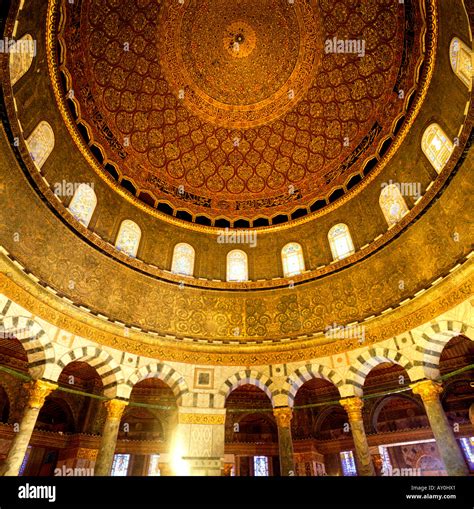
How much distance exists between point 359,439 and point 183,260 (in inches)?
343

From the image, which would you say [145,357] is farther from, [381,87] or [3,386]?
[381,87]

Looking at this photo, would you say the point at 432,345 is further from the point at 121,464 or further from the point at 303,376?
the point at 121,464

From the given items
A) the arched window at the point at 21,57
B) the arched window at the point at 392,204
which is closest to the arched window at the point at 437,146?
the arched window at the point at 392,204

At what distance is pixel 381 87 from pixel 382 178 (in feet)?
11.4

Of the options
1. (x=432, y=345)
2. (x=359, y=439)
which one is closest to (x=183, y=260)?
(x=359, y=439)

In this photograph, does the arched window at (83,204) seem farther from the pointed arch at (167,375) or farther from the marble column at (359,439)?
the marble column at (359,439)

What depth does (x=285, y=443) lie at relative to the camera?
10766mm

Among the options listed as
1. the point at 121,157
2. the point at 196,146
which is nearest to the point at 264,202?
the point at 196,146

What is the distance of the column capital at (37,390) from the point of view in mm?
9258

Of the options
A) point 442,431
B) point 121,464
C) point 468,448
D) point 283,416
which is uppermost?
point 283,416

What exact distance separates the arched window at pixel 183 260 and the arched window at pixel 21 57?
297 inches

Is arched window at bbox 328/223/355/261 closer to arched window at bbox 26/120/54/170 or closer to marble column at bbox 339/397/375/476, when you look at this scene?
marble column at bbox 339/397/375/476

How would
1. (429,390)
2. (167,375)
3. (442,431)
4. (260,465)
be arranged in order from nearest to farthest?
(442,431) < (429,390) < (167,375) < (260,465)

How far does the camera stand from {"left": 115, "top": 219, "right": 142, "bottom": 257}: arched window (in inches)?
514
